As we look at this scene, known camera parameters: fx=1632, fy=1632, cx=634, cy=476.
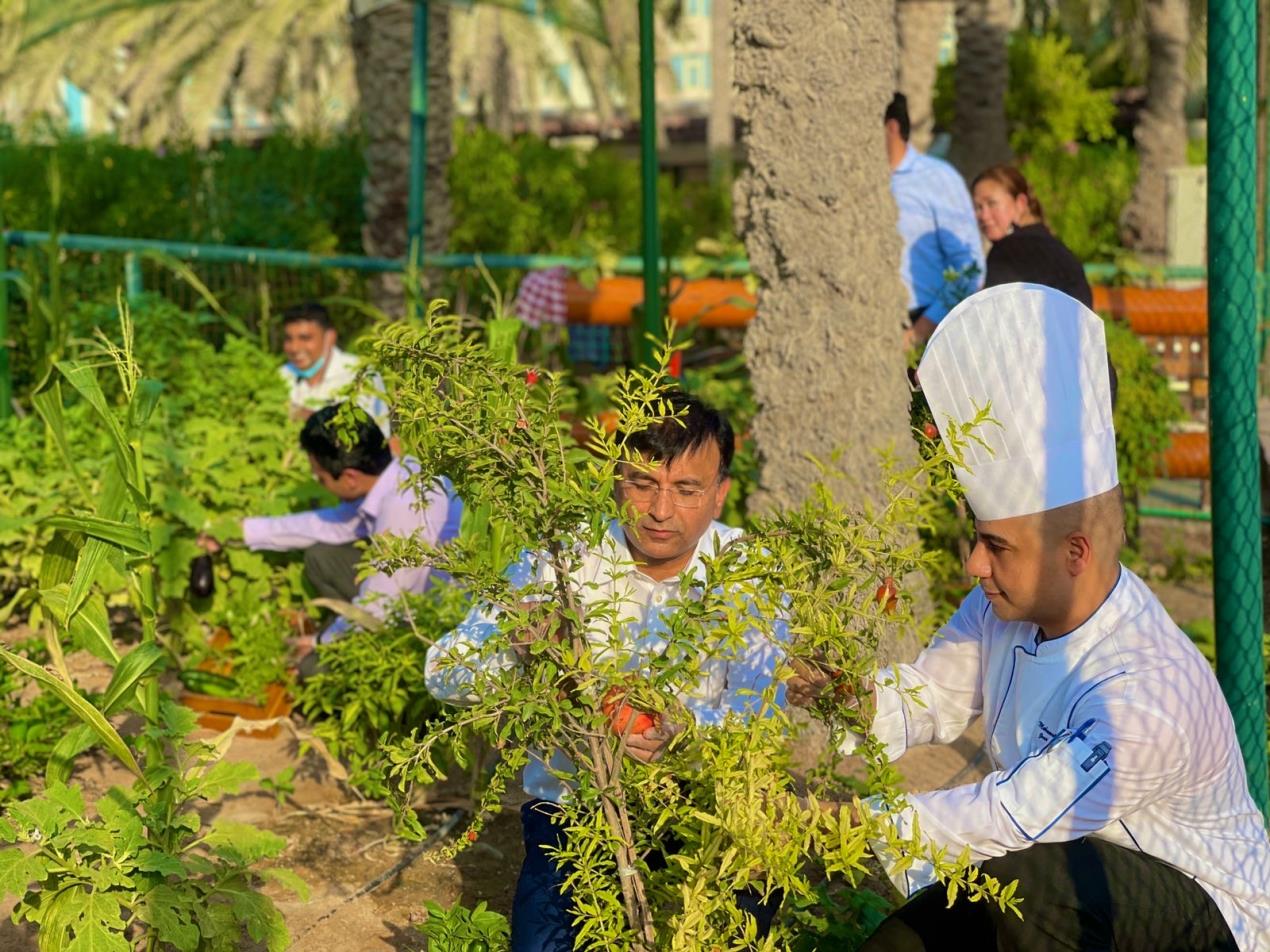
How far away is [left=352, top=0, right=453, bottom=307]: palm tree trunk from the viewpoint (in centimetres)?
1002

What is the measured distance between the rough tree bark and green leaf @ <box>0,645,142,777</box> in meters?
2.21

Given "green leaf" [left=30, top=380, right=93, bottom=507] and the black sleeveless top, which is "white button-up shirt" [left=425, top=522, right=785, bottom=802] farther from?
the black sleeveless top

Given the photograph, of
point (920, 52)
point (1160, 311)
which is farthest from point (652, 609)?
point (920, 52)

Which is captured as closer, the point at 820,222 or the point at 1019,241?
the point at 820,222

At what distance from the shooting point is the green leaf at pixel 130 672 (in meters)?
3.21

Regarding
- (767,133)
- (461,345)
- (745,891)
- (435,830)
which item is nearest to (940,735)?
(745,891)

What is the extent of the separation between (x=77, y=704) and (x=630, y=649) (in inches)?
43.0

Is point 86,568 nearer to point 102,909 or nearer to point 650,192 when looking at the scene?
point 102,909

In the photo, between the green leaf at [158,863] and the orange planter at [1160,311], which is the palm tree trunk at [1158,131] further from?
the green leaf at [158,863]

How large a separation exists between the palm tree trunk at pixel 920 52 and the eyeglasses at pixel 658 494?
997 cm

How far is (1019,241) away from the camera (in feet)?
16.6

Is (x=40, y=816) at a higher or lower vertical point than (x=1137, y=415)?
lower

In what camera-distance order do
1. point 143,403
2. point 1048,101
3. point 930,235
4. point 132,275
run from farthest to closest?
point 1048,101 < point 132,275 < point 930,235 < point 143,403

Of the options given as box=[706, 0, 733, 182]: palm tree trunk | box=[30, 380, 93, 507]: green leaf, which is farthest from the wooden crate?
box=[706, 0, 733, 182]: palm tree trunk
